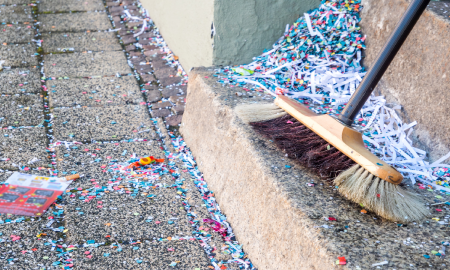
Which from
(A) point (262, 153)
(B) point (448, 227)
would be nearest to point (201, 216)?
(A) point (262, 153)

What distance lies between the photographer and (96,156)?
93.8 inches

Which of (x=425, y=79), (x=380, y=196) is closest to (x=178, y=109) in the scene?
(x=425, y=79)

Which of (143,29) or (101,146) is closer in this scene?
(101,146)

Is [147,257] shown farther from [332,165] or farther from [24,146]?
[24,146]

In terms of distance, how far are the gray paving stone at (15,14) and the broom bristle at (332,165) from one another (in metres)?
3.05

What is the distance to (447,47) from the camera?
1841 mm

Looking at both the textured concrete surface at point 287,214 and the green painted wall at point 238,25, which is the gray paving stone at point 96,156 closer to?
the textured concrete surface at point 287,214

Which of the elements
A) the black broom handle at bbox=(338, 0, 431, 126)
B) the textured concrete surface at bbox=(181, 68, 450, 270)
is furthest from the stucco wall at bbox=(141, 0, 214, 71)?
the black broom handle at bbox=(338, 0, 431, 126)

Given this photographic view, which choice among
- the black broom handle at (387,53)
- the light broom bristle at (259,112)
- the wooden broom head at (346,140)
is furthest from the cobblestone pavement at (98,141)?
the black broom handle at (387,53)

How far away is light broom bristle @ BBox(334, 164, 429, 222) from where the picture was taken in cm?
144

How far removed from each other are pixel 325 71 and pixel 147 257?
1.45 m

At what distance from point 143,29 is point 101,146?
1864 mm

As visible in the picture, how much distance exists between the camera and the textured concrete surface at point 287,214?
1298 mm

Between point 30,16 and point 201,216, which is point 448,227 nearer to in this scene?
point 201,216
